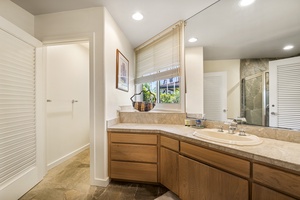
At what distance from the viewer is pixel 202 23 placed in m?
1.87

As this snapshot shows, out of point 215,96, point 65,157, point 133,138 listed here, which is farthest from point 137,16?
point 65,157

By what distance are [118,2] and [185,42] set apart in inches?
40.6

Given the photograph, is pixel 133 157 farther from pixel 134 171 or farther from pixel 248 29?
pixel 248 29

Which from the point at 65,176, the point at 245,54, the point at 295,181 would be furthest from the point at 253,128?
the point at 65,176

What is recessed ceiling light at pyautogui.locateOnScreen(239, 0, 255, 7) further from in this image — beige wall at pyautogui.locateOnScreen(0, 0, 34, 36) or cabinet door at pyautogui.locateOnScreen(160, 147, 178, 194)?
beige wall at pyautogui.locateOnScreen(0, 0, 34, 36)

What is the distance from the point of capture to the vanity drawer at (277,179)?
2.50ft

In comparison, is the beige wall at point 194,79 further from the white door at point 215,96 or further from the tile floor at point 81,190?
the tile floor at point 81,190

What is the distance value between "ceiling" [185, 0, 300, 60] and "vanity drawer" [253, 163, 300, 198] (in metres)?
1.04

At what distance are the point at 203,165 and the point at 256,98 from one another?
873 millimetres

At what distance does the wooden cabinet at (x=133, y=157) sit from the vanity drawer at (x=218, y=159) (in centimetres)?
47

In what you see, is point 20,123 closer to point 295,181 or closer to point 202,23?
point 295,181

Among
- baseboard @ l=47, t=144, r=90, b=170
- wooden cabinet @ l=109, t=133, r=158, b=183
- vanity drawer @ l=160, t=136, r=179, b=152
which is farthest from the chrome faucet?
baseboard @ l=47, t=144, r=90, b=170

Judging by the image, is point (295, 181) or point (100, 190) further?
point (100, 190)

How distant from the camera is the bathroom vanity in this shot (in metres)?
0.83
